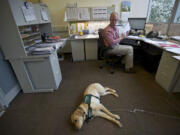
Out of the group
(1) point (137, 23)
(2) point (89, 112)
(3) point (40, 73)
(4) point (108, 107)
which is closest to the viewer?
(2) point (89, 112)

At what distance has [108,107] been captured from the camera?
1.50m

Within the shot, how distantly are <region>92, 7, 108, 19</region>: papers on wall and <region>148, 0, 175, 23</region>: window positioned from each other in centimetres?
134

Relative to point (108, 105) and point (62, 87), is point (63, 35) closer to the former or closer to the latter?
point (62, 87)

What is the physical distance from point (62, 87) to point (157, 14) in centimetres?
313

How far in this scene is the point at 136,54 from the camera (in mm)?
2957

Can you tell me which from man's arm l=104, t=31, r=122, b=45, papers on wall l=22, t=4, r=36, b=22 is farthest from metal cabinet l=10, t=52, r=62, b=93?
man's arm l=104, t=31, r=122, b=45

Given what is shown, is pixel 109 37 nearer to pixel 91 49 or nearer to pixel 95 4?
pixel 91 49

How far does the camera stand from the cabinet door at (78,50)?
9.39 ft

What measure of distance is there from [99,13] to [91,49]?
1.11 metres

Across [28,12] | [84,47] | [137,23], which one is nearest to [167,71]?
[137,23]

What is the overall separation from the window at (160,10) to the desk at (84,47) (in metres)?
1.70

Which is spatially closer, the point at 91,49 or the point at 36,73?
the point at 36,73

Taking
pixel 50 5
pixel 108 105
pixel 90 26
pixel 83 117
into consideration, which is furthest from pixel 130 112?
pixel 50 5

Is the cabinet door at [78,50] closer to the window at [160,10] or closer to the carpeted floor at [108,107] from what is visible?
the carpeted floor at [108,107]
